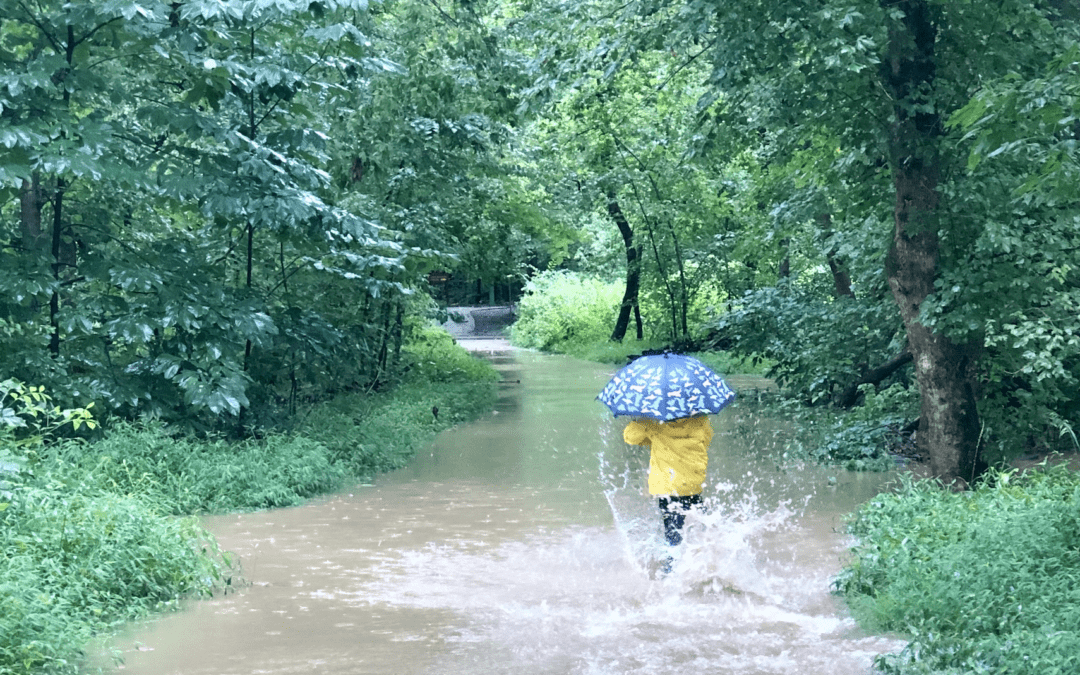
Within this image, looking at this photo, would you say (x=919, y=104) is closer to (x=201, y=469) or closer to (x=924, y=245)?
(x=924, y=245)

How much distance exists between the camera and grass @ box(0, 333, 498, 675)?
6.31 m

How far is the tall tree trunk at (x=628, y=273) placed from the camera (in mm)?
34094

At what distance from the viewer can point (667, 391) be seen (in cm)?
806

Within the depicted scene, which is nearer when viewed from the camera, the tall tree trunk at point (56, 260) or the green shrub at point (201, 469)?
the green shrub at point (201, 469)

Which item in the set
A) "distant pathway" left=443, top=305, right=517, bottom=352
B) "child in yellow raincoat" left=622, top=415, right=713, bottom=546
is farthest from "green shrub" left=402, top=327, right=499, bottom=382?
"distant pathway" left=443, top=305, right=517, bottom=352

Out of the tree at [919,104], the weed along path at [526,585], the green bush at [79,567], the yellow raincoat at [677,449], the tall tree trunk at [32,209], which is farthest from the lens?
the tall tree trunk at [32,209]

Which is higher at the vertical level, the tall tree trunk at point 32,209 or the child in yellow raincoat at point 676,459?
the tall tree trunk at point 32,209

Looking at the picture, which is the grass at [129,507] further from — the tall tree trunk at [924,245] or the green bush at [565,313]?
the green bush at [565,313]

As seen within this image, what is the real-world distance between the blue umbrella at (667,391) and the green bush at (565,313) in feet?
107

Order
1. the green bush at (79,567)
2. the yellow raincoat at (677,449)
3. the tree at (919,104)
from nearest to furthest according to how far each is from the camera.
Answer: the green bush at (79,567)
the yellow raincoat at (677,449)
the tree at (919,104)

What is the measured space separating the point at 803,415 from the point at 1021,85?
10.5m

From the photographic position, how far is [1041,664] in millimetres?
5453

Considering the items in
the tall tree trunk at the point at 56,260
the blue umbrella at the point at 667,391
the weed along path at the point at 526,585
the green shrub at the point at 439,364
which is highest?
the tall tree trunk at the point at 56,260

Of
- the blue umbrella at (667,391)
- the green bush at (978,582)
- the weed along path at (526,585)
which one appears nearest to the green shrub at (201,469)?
the weed along path at (526,585)
